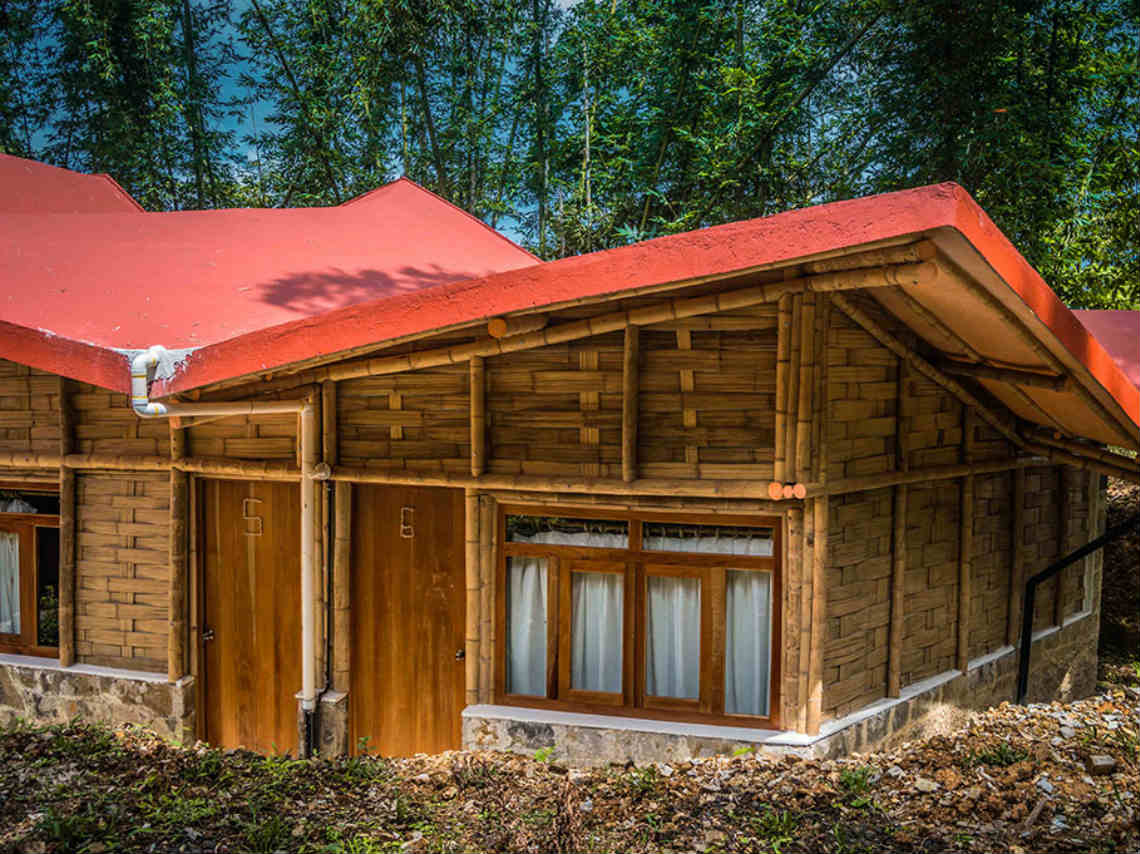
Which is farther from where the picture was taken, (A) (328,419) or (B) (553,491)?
(A) (328,419)

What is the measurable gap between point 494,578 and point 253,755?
179 centimetres

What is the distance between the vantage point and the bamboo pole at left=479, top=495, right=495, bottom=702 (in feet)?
16.4

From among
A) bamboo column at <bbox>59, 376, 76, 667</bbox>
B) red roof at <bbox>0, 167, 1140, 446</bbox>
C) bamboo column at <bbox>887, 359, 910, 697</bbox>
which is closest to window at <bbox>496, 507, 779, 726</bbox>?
bamboo column at <bbox>887, 359, 910, 697</bbox>

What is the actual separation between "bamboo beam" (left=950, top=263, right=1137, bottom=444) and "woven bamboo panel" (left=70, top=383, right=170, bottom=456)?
5.05 metres

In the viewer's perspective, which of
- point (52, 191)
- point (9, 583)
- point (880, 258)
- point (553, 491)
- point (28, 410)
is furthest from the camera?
point (52, 191)

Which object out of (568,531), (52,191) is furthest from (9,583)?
(52,191)

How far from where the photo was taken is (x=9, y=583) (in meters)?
6.04

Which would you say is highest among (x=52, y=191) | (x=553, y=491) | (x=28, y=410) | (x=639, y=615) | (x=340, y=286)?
(x=52, y=191)

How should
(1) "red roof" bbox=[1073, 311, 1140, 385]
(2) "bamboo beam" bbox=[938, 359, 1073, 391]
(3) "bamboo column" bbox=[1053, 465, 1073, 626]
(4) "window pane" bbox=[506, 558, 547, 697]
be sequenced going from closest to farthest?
1. (2) "bamboo beam" bbox=[938, 359, 1073, 391]
2. (4) "window pane" bbox=[506, 558, 547, 697]
3. (1) "red roof" bbox=[1073, 311, 1140, 385]
4. (3) "bamboo column" bbox=[1053, 465, 1073, 626]

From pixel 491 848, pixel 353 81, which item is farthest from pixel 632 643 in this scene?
pixel 353 81

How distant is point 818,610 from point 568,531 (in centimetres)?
155

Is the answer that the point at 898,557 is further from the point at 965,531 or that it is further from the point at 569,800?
the point at 569,800

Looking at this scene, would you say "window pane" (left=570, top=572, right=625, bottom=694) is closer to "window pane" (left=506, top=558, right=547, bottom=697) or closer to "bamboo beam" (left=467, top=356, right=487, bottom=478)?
"window pane" (left=506, top=558, right=547, bottom=697)

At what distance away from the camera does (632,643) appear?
16.2ft
